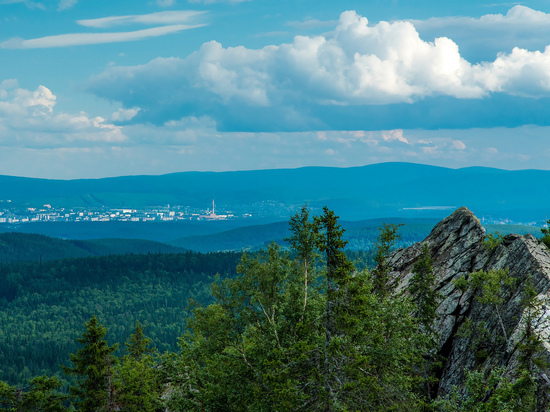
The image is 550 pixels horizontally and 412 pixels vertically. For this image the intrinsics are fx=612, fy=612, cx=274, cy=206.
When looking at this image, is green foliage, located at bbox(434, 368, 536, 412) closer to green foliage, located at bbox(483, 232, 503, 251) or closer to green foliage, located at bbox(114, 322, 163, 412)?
green foliage, located at bbox(483, 232, 503, 251)

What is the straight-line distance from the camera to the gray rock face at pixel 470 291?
146 ft

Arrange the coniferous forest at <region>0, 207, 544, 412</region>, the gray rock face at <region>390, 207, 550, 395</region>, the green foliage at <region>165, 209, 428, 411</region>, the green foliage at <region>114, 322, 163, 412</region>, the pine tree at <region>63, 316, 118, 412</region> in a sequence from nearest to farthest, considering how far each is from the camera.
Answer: the green foliage at <region>165, 209, 428, 411</region>, the coniferous forest at <region>0, 207, 544, 412</region>, the gray rock face at <region>390, 207, 550, 395</region>, the green foliage at <region>114, 322, 163, 412</region>, the pine tree at <region>63, 316, 118, 412</region>

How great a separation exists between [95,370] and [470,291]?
118ft

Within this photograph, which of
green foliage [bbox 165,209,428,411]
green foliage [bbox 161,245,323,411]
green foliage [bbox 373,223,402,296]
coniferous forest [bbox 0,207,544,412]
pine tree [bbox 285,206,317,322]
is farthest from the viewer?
green foliage [bbox 373,223,402,296]

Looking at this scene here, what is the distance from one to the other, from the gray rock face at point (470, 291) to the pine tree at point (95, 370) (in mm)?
29733

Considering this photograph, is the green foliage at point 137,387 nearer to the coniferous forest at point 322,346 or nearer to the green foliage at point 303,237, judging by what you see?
the coniferous forest at point 322,346

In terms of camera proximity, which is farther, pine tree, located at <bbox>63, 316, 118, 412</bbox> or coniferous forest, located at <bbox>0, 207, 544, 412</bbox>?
pine tree, located at <bbox>63, 316, 118, 412</bbox>

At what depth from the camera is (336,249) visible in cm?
3234

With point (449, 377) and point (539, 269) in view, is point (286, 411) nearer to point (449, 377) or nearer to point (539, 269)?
point (449, 377)

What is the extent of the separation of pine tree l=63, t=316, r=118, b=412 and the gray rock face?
97.5 ft

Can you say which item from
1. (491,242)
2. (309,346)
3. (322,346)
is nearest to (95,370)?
(322,346)

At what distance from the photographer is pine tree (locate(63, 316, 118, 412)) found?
58.9m

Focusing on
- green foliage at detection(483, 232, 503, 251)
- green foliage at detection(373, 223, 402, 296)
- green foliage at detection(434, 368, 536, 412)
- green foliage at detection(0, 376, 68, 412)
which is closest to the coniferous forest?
green foliage at detection(434, 368, 536, 412)

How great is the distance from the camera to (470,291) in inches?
2141
